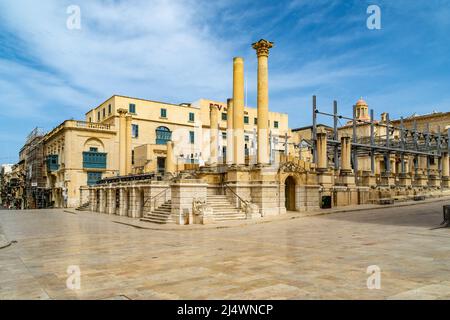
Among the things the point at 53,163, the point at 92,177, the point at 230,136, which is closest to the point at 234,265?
the point at 230,136

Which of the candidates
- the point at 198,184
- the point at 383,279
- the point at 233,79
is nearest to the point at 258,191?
the point at 198,184

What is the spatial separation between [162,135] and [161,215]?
31519mm

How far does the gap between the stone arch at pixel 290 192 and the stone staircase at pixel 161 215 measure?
9.14 m

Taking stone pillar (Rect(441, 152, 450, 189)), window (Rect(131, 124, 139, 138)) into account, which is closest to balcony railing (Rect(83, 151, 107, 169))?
window (Rect(131, 124, 139, 138))

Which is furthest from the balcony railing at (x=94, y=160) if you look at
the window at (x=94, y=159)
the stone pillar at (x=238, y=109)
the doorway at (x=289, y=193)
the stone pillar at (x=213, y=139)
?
the doorway at (x=289, y=193)

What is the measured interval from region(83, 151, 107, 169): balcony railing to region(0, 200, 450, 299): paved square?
31332mm

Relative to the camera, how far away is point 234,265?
9.36m

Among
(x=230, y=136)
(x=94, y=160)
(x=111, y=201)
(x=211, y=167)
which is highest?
(x=230, y=136)

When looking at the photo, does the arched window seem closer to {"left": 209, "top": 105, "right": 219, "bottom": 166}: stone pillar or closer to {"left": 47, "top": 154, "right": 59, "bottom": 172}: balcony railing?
{"left": 47, "top": 154, "right": 59, "bottom": 172}: balcony railing

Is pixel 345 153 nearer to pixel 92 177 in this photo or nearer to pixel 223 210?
pixel 223 210

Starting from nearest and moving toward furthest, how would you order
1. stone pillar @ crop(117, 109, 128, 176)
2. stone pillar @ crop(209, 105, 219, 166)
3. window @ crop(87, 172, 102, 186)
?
Answer: stone pillar @ crop(209, 105, 219, 166) → stone pillar @ crop(117, 109, 128, 176) → window @ crop(87, 172, 102, 186)

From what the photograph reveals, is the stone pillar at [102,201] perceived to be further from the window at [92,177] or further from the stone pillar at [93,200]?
the window at [92,177]

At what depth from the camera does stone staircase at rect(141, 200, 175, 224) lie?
839 inches
